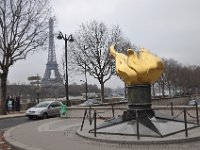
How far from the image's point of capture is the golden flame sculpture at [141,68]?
15758mm

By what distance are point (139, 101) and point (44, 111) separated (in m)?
16.2

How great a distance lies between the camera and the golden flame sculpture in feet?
51.7

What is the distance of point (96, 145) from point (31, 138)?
3.65m

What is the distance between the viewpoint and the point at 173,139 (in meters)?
12.5

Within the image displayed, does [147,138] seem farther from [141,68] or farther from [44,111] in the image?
[44,111]

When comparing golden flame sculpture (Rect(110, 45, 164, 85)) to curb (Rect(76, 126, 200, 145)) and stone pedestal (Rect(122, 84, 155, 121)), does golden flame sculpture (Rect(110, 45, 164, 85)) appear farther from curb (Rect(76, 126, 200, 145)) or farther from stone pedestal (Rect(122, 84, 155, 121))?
curb (Rect(76, 126, 200, 145))

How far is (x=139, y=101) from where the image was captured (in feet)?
52.3

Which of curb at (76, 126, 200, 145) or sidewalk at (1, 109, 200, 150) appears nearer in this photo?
sidewalk at (1, 109, 200, 150)

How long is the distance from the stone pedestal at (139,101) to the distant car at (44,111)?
612 inches

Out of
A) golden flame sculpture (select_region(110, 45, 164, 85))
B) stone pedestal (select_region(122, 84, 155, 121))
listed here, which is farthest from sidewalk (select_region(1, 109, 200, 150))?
golden flame sculpture (select_region(110, 45, 164, 85))


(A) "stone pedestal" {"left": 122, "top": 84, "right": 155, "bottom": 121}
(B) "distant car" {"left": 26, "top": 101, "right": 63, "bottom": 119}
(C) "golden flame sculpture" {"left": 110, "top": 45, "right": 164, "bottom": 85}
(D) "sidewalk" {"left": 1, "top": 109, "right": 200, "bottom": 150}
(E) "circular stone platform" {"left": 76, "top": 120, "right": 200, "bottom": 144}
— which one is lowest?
(D) "sidewalk" {"left": 1, "top": 109, "right": 200, "bottom": 150}

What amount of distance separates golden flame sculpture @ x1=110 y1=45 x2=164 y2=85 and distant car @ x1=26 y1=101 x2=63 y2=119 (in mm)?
15546

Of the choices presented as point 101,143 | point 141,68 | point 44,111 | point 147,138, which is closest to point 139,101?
point 141,68

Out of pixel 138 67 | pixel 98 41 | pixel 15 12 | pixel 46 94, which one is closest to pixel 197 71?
pixel 46 94
